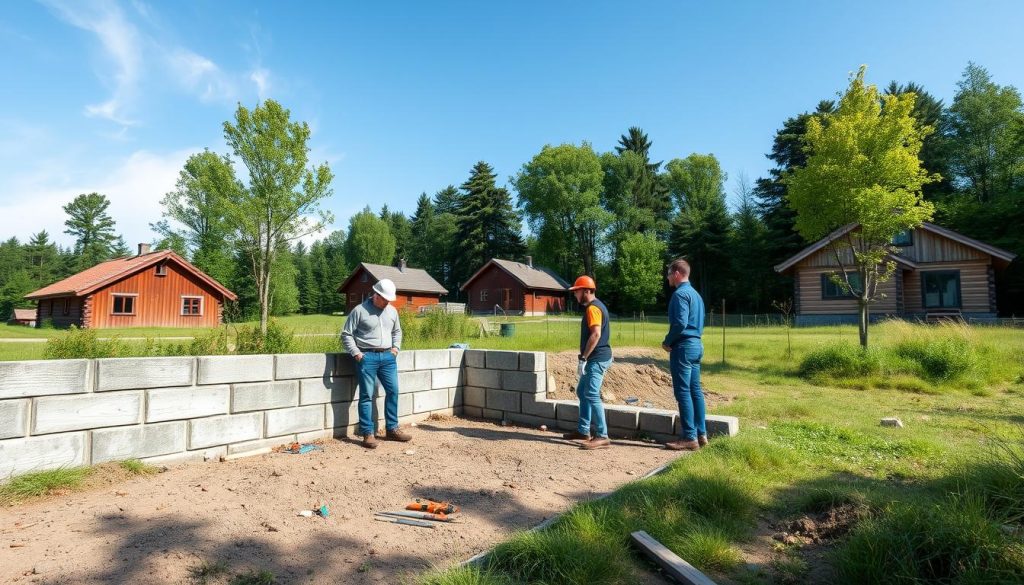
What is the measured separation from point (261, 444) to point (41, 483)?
5.51 feet

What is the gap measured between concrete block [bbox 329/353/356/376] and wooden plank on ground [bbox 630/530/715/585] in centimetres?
391

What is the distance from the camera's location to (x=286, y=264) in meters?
45.7

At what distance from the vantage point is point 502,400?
6805mm

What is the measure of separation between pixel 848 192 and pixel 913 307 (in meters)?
16.8

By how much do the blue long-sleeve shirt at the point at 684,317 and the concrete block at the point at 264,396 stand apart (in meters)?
3.94

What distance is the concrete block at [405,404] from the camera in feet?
20.7

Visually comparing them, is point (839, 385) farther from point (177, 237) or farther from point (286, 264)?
point (177, 237)

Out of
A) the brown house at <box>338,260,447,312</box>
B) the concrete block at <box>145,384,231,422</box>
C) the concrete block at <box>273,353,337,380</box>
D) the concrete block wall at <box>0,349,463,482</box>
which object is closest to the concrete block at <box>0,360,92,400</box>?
the concrete block wall at <box>0,349,463,482</box>

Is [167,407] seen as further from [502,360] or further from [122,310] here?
[122,310]

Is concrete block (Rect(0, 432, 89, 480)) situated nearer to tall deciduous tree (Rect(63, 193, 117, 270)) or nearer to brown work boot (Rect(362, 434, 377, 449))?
brown work boot (Rect(362, 434, 377, 449))

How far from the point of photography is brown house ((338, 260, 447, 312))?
43.8 m

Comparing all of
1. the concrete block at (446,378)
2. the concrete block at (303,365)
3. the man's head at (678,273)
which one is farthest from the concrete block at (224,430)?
the man's head at (678,273)

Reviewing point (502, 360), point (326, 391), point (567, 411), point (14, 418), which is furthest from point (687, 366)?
point (14, 418)

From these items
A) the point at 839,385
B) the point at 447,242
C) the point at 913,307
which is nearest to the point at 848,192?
the point at 839,385
